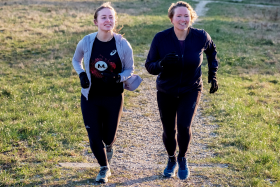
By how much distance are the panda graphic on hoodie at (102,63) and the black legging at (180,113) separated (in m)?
0.71

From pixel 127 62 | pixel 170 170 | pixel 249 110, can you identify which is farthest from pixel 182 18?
pixel 249 110

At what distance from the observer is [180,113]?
4012 millimetres

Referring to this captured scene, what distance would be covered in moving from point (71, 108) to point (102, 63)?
372 centimetres

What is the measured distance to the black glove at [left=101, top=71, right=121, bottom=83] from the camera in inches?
154

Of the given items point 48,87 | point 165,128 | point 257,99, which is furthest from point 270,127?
point 48,87

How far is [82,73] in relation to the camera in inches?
160

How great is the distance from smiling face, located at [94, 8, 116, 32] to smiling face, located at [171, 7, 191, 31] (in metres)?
0.82

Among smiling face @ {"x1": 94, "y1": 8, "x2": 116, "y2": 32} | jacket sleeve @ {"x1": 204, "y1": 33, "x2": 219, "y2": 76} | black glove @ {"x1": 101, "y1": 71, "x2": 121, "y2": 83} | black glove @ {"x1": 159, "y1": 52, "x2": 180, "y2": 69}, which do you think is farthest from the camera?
jacket sleeve @ {"x1": 204, "y1": 33, "x2": 219, "y2": 76}

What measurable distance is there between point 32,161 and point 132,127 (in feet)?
7.94

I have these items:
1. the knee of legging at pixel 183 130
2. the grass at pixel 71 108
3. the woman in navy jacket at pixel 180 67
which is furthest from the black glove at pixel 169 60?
the grass at pixel 71 108

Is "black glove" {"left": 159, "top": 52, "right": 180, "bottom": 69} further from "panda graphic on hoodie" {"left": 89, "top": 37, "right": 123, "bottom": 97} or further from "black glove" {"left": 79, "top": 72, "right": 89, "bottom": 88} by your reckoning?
"black glove" {"left": 79, "top": 72, "right": 89, "bottom": 88}

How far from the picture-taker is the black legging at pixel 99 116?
4.06 meters

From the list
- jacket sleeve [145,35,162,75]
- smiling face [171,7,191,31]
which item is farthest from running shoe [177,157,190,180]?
smiling face [171,7,191,31]

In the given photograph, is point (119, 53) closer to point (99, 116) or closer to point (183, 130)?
point (99, 116)
